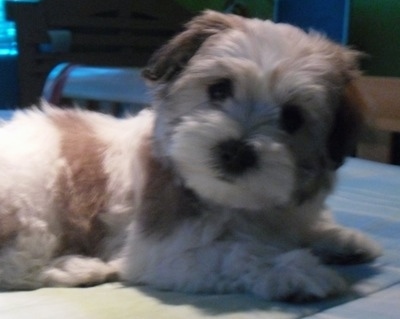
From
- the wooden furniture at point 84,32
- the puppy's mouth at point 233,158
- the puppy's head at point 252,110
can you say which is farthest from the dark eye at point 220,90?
the wooden furniture at point 84,32

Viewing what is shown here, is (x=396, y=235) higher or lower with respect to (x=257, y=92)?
lower

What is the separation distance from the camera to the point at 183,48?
125 centimetres

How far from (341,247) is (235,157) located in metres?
0.39

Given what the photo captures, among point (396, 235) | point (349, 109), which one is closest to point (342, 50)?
point (349, 109)

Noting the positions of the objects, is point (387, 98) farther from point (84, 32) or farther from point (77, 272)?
point (84, 32)

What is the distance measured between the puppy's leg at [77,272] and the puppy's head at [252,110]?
22 cm

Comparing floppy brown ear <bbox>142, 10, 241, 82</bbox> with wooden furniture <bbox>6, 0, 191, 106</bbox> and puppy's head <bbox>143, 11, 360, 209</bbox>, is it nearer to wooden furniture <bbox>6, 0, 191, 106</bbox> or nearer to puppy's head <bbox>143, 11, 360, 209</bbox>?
puppy's head <bbox>143, 11, 360, 209</bbox>

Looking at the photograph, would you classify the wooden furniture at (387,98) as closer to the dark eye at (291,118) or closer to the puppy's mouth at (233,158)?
the dark eye at (291,118)

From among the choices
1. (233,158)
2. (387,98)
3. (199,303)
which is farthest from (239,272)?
(387,98)

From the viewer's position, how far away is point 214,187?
1.11 meters

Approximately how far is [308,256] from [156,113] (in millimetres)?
358

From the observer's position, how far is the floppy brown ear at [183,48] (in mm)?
1238

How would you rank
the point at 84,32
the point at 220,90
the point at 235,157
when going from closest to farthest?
1. the point at 235,157
2. the point at 220,90
3. the point at 84,32

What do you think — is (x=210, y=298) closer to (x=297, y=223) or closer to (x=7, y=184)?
(x=297, y=223)
